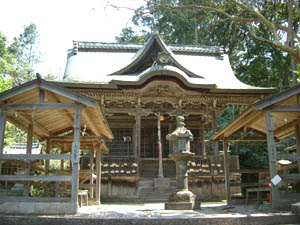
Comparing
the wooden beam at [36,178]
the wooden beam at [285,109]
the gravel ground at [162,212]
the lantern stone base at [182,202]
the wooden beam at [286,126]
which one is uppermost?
the wooden beam at [285,109]

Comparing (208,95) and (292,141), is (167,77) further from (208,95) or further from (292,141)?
(292,141)

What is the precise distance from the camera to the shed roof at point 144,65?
15.0m

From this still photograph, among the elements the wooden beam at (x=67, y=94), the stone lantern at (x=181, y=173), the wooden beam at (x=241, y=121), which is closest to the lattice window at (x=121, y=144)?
the wooden beam at (x=241, y=121)

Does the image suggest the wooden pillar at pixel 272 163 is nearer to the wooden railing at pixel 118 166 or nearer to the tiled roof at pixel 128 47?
the wooden railing at pixel 118 166

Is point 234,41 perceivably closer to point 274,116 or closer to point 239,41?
point 239,41

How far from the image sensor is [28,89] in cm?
765

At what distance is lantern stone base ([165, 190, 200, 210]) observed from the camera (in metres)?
8.55

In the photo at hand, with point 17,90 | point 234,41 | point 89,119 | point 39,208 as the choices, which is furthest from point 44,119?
point 234,41

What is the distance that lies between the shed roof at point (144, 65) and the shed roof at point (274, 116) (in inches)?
157

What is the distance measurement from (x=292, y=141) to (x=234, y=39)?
13334 millimetres

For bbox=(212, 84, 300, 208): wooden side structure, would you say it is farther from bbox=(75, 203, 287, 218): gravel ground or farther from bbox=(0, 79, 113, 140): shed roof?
bbox=(0, 79, 113, 140): shed roof

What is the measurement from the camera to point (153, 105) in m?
15.9

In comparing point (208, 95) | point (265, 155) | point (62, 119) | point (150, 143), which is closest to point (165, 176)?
point (150, 143)

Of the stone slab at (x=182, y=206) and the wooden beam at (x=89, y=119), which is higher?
the wooden beam at (x=89, y=119)
